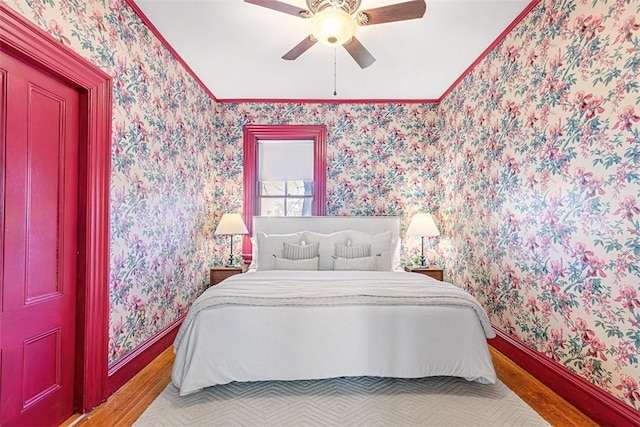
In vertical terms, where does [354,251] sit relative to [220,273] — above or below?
above

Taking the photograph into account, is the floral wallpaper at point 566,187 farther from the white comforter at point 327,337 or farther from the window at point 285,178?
the window at point 285,178

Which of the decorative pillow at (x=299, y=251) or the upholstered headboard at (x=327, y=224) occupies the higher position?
the upholstered headboard at (x=327, y=224)

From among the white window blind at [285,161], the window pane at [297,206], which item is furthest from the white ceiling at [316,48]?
the window pane at [297,206]

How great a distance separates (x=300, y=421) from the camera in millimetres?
1914

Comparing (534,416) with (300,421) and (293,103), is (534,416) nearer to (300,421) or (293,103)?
(300,421)

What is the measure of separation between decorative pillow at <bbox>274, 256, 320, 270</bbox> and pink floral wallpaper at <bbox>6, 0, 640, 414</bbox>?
1039 mm

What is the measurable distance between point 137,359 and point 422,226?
3.27m

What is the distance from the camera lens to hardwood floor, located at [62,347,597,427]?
1950 millimetres

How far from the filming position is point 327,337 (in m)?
2.21

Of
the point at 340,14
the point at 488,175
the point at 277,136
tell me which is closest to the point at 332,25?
the point at 340,14

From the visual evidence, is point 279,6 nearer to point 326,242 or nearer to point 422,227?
point 326,242

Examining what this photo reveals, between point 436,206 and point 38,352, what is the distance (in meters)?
4.23

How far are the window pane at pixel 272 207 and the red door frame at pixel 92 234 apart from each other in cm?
246

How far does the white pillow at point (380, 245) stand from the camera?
3.65 meters
